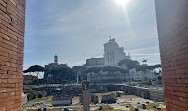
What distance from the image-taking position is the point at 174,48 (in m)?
3.04

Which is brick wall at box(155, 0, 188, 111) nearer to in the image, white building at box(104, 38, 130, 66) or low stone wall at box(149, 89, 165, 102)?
low stone wall at box(149, 89, 165, 102)

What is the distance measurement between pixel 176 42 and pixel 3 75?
3.57 m

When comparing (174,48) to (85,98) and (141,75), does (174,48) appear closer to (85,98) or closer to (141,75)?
(85,98)

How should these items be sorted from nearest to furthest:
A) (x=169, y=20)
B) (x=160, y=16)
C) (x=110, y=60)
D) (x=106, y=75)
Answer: (x=169, y=20), (x=160, y=16), (x=106, y=75), (x=110, y=60)

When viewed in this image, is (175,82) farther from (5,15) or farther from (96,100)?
(96,100)

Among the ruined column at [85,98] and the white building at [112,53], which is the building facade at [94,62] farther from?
the ruined column at [85,98]

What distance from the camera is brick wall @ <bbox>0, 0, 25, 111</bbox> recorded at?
2.57m

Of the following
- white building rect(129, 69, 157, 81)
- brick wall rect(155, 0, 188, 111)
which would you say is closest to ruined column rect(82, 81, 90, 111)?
brick wall rect(155, 0, 188, 111)

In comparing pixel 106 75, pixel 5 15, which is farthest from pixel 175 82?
pixel 106 75

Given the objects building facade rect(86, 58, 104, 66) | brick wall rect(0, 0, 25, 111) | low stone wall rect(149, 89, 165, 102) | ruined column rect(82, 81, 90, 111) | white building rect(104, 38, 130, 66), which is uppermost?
white building rect(104, 38, 130, 66)

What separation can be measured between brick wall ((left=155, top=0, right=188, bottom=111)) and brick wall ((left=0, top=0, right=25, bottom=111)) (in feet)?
11.3

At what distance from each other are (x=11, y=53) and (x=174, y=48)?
11.6 ft

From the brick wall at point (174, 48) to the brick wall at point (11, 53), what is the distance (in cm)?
345

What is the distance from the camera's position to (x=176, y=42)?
2.96 meters
